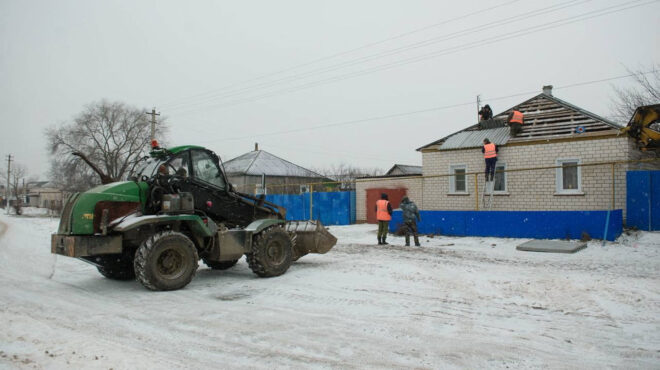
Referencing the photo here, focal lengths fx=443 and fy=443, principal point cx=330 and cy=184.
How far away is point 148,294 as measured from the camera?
6.94m

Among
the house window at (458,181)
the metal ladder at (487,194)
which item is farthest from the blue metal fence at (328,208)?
the metal ladder at (487,194)

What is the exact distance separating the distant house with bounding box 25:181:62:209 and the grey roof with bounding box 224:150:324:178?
59.5ft

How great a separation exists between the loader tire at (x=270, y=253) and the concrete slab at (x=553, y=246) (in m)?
6.75

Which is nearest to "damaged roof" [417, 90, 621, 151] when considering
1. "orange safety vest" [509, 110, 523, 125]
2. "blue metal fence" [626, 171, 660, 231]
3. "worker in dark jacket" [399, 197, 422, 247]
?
"orange safety vest" [509, 110, 523, 125]

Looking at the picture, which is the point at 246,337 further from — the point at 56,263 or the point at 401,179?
the point at 401,179

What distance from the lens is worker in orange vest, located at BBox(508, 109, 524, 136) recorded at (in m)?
17.7

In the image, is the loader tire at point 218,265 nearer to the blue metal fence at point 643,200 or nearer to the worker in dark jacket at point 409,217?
the worker in dark jacket at point 409,217

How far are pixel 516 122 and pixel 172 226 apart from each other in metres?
14.7

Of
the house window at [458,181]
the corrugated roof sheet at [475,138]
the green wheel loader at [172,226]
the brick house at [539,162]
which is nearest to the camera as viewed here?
the green wheel loader at [172,226]

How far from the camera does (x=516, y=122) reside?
17.7 meters

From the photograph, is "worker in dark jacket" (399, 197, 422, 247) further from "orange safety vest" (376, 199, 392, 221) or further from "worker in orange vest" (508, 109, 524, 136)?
"worker in orange vest" (508, 109, 524, 136)

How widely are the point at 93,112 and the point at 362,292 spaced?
52.8 m

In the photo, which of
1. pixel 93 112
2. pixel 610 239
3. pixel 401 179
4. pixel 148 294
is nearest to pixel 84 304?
pixel 148 294

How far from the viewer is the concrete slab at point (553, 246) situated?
11102 millimetres
